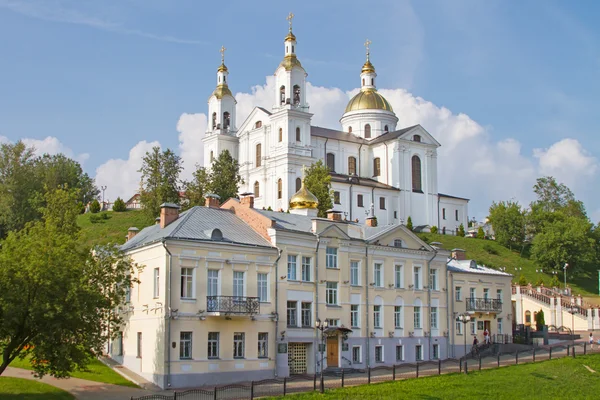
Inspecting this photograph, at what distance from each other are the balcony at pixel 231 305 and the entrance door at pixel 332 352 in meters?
5.99

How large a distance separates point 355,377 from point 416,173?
6260 centimetres

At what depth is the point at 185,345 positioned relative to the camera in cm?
3388

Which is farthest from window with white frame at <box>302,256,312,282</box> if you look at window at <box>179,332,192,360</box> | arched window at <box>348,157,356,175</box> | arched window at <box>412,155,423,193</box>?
arched window at <box>412,155,423,193</box>

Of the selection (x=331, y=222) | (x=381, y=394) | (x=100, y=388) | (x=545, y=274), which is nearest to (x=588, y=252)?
(x=545, y=274)

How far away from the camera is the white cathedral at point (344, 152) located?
275ft

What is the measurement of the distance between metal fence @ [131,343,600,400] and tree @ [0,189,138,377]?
3414mm

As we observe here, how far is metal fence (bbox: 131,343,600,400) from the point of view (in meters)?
29.2

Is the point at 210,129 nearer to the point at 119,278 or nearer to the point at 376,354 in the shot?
the point at 376,354

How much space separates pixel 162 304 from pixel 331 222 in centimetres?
1118

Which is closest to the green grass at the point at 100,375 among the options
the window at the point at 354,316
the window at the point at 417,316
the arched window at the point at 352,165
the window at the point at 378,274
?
the window at the point at 354,316

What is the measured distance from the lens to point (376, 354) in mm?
42375

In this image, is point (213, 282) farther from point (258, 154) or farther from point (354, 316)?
point (258, 154)

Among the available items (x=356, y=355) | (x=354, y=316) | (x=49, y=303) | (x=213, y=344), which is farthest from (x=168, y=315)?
(x=356, y=355)

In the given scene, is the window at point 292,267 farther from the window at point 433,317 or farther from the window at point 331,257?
the window at point 433,317
